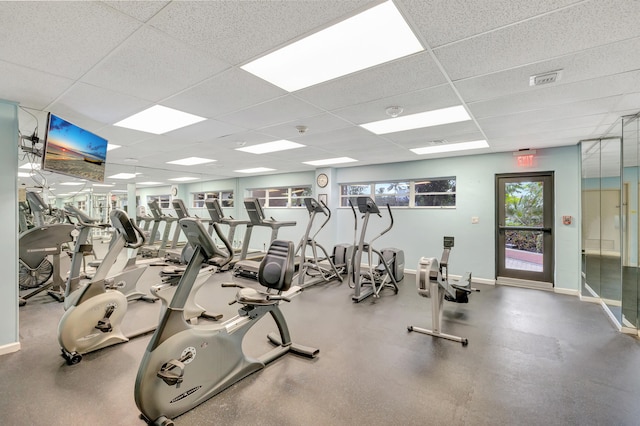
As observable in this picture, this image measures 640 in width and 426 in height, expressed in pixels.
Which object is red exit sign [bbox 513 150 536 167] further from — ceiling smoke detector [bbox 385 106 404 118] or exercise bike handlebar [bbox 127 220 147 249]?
exercise bike handlebar [bbox 127 220 147 249]

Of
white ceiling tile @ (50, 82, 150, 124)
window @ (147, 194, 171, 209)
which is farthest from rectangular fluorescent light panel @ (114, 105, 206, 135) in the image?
window @ (147, 194, 171, 209)

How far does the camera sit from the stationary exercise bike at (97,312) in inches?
101

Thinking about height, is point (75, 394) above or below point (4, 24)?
below

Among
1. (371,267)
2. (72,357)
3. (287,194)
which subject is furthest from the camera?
(287,194)

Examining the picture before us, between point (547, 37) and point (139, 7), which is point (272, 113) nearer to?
point (139, 7)

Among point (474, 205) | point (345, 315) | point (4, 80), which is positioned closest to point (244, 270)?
point (345, 315)

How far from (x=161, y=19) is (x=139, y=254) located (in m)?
8.22

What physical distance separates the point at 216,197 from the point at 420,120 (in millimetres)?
8197

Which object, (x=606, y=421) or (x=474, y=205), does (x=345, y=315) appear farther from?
(x=474, y=205)

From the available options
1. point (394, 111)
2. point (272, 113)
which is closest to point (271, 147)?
point (272, 113)

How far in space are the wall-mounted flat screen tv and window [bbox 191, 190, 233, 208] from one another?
622 cm

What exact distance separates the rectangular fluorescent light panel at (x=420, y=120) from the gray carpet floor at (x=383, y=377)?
2.50 m

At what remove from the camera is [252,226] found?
216 inches

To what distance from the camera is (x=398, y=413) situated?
6.54ft
